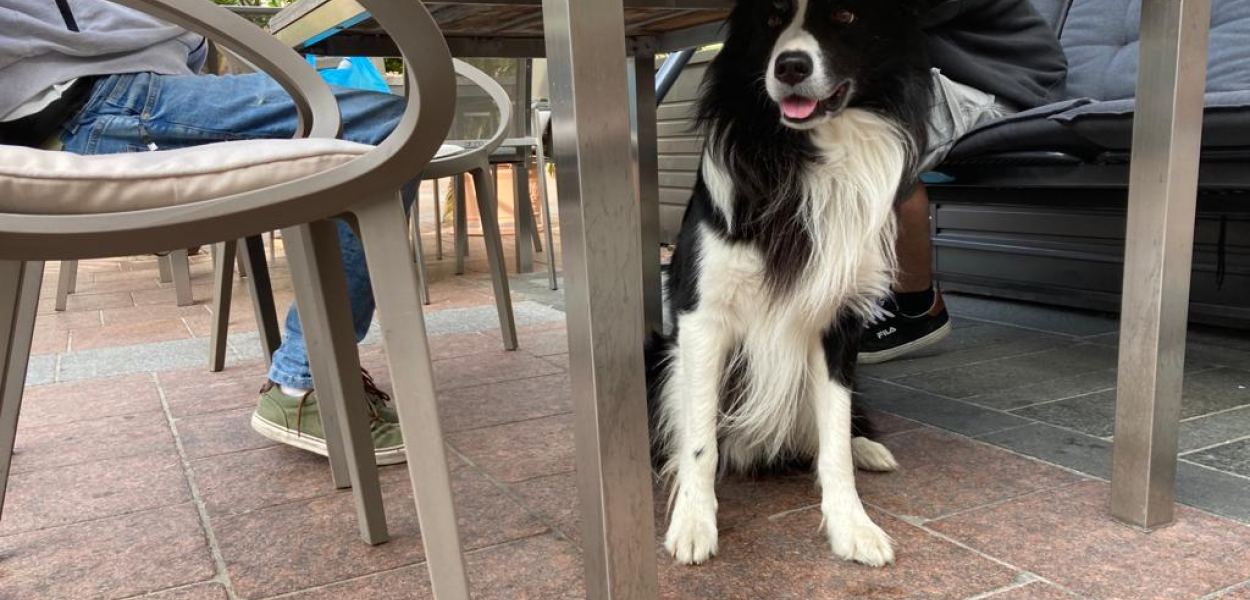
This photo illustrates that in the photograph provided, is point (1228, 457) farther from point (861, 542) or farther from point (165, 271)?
point (165, 271)

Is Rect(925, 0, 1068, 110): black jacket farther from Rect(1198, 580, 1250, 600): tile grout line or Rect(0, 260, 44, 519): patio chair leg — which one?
Rect(0, 260, 44, 519): patio chair leg

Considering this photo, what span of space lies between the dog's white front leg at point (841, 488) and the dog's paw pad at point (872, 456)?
0.17 metres

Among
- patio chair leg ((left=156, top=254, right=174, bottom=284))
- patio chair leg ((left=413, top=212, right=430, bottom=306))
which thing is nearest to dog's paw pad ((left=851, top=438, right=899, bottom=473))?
patio chair leg ((left=413, top=212, right=430, bottom=306))

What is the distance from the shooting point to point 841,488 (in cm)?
147

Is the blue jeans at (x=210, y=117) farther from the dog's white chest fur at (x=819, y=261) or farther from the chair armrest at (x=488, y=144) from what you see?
the dog's white chest fur at (x=819, y=261)

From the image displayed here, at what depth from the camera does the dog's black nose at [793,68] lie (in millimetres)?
1415

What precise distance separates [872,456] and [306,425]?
115 centimetres

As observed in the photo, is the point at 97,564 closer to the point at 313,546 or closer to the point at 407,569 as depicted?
the point at 313,546

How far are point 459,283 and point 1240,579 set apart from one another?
3.75m

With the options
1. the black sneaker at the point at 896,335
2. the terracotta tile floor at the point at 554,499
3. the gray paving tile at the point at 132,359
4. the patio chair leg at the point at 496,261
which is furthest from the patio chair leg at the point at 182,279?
the black sneaker at the point at 896,335

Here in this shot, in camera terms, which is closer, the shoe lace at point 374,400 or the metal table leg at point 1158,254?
the metal table leg at point 1158,254

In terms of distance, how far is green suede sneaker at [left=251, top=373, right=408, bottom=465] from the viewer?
1896 mm

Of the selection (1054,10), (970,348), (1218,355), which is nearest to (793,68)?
(970,348)

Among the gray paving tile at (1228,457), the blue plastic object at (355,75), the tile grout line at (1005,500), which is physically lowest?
the gray paving tile at (1228,457)
